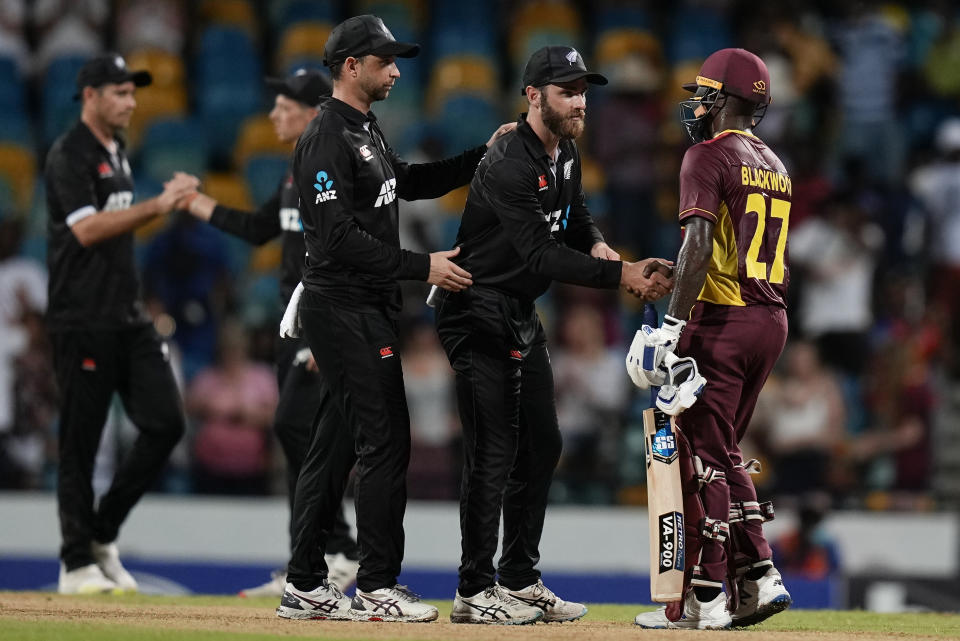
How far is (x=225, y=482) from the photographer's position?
12180 millimetres

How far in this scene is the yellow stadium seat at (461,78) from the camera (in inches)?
623

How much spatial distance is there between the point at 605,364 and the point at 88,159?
5.49 m

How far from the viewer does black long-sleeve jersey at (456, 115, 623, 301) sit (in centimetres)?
689

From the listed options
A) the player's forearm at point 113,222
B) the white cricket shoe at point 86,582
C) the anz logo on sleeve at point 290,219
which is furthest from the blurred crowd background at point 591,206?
the anz logo on sleeve at point 290,219

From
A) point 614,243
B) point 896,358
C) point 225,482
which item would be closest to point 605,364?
point 614,243

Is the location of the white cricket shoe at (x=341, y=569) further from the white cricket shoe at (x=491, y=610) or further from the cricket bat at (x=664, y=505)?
the cricket bat at (x=664, y=505)

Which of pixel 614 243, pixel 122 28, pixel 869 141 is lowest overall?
pixel 614 243

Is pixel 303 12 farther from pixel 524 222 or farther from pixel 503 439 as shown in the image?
pixel 503 439

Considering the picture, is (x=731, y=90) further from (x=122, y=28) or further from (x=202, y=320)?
(x=122, y=28)

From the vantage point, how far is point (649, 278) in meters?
6.84

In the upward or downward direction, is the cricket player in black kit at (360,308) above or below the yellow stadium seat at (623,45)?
below

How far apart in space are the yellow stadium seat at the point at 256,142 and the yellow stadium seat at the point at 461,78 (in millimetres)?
1743

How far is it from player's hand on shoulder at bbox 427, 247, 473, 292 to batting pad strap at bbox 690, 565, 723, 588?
1682mm

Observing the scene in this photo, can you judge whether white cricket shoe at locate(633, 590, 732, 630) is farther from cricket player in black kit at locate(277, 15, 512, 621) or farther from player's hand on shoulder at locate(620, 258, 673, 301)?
player's hand on shoulder at locate(620, 258, 673, 301)
